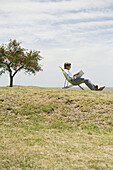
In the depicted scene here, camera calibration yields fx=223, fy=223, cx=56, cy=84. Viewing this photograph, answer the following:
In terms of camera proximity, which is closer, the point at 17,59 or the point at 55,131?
the point at 55,131

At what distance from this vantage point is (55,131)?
9258 mm

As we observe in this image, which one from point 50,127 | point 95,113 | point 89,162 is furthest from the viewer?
point 95,113

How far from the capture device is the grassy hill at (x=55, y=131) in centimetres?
614

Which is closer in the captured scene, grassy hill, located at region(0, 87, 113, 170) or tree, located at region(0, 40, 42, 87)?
grassy hill, located at region(0, 87, 113, 170)

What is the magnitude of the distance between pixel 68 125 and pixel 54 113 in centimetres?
139

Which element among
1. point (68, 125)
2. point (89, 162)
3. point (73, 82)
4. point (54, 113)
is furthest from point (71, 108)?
point (73, 82)

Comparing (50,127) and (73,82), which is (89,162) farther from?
(73,82)

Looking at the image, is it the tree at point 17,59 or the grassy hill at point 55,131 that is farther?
the tree at point 17,59

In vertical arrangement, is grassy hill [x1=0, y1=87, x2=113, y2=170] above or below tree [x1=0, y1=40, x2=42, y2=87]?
below

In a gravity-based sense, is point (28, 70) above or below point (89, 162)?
above

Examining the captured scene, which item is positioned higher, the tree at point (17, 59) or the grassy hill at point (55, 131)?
the tree at point (17, 59)

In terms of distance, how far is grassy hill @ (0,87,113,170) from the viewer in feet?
20.1

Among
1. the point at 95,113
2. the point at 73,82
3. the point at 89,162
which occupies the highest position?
the point at 73,82

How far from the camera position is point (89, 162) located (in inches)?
240
